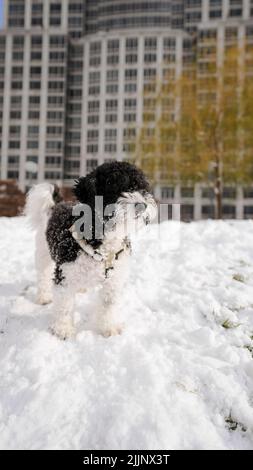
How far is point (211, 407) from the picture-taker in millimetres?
2939

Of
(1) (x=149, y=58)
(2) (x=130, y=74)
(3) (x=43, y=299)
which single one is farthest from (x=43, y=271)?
(1) (x=149, y=58)

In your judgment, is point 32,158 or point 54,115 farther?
point 54,115

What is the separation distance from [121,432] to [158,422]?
1.00 feet

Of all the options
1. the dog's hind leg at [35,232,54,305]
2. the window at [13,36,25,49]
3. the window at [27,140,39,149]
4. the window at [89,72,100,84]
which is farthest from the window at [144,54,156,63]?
the dog's hind leg at [35,232,54,305]

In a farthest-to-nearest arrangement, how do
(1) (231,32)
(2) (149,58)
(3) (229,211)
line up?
(2) (149,58) < (1) (231,32) < (3) (229,211)

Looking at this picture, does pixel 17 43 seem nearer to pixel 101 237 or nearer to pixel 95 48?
pixel 95 48

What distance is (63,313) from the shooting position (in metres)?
3.83

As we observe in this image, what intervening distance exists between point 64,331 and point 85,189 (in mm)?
1636

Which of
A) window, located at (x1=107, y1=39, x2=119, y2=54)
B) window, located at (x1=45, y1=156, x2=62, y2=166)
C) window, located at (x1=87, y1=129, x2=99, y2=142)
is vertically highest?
window, located at (x1=107, y1=39, x2=119, y2=54)

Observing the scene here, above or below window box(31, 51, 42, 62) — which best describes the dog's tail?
below

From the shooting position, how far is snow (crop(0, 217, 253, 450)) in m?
2.60

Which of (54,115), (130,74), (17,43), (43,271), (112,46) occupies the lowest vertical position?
(43,271)

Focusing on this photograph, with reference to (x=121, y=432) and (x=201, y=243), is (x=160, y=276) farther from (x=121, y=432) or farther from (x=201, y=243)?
(x=121, y=432)

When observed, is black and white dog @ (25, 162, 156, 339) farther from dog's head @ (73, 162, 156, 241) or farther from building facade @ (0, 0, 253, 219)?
building facade @ (0, 0, 253, 219)
